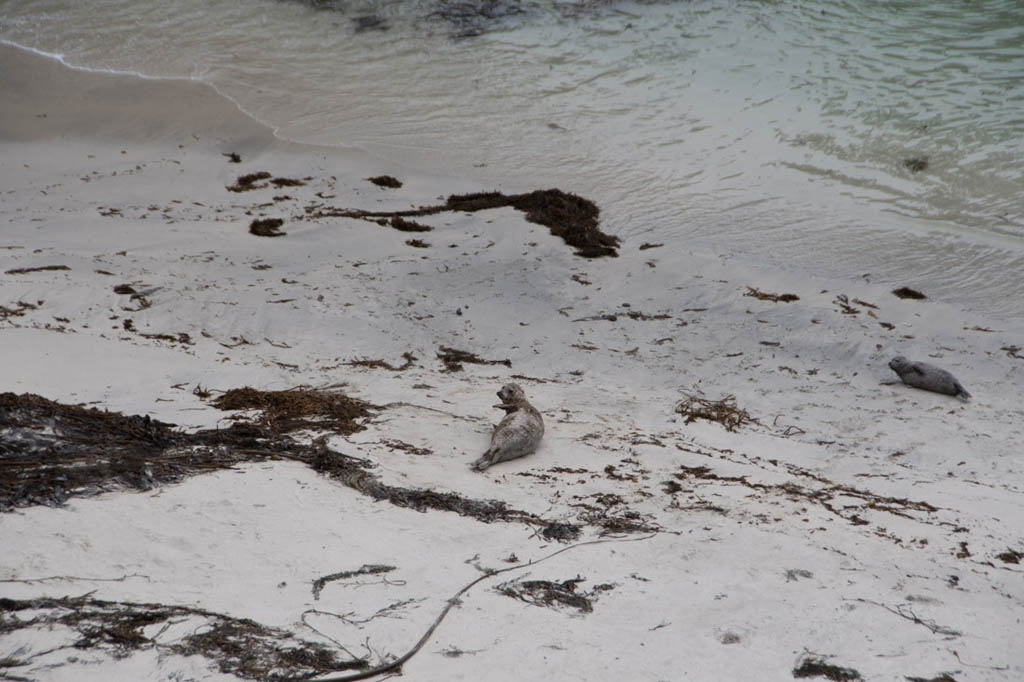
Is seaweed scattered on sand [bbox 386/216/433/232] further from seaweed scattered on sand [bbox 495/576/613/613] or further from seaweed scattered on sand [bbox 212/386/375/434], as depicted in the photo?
seaweed scattered on sand [bbox 495/576/613/613]

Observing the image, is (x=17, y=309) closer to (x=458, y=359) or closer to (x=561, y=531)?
(x=458, y=359)

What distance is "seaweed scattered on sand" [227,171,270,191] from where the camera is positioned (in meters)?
8.27

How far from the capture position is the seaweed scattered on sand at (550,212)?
24.9ft

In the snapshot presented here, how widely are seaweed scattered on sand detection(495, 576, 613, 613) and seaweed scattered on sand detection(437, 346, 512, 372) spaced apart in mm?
2908

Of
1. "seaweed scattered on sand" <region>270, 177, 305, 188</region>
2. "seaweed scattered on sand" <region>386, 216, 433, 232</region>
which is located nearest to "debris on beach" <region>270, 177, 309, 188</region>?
"seaweed scattered on sand" <region>270, 177, 305, 188</region>

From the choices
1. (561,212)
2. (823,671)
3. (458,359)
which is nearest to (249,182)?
(561,212)

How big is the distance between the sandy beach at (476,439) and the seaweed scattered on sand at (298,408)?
0.39ft

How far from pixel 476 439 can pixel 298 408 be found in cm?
113

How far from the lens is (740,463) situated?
14.7 feet

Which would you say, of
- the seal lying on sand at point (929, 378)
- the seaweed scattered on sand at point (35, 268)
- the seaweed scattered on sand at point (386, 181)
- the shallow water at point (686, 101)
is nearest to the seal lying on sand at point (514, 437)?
the seal lying on sand at point (929, 378)

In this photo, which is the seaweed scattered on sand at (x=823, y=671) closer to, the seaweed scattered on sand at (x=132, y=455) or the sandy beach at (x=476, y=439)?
the sandy beach at (x=476, y=439)

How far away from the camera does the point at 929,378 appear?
215 inches

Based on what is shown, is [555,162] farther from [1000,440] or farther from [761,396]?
[1000,440]

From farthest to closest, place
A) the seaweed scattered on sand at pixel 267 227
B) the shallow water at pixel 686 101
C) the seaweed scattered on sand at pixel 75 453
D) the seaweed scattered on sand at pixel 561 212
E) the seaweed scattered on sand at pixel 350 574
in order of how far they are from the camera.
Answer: the shallow water at pixel 686 101 < the seaweed scattered on sand at pixel 561 212 < the seaweed scattered on sand at pixel 267 227 < the seaweed scattered on sand at pixel 75 453 < the seaweed scattered on sand at pixel 350 574
